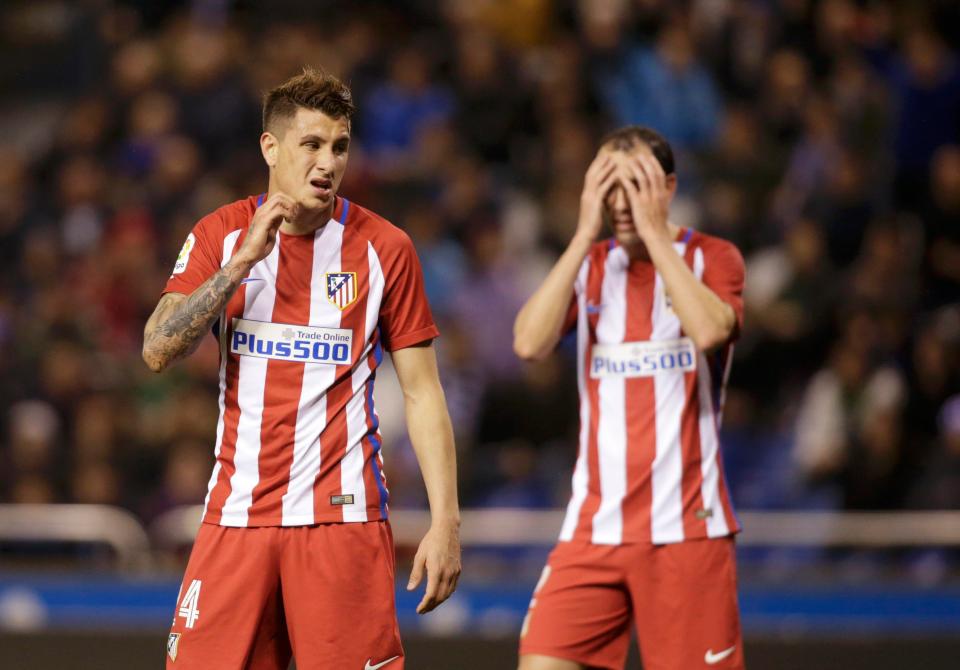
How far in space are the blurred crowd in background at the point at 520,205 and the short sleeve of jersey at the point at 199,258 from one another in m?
4.96

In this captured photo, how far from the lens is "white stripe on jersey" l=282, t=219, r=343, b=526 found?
Result: 394 cm

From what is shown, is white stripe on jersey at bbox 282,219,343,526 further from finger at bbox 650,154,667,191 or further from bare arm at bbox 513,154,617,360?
finger at bbox 650,154,667,191

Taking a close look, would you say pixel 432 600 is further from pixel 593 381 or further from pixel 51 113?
pixel 51 113

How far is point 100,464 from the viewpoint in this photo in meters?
9.18

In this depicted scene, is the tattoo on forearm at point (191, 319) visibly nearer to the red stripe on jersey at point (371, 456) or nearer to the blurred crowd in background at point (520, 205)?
the red stripe on jersey at point (371, 456)

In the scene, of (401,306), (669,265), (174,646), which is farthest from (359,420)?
(669,265)

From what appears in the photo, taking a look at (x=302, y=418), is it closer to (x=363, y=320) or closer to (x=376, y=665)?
(x=363, y=320)

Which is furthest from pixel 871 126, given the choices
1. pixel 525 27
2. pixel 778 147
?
pixel 525 27

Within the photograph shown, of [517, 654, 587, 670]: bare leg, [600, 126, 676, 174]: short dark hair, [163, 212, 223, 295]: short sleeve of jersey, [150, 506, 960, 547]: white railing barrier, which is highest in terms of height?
[600, 126, 676, 174]: short dark hair

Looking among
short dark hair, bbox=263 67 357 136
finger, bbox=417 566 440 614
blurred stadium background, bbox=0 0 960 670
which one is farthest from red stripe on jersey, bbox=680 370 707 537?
blurred stadium background, bbox=0 0 960 670

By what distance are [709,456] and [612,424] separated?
1.07ft

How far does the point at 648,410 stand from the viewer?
4.85 meters

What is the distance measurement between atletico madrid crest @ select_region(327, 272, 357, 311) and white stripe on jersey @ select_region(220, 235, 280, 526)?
0.15m

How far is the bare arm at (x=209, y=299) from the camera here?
378 cm
